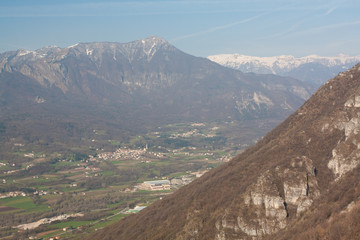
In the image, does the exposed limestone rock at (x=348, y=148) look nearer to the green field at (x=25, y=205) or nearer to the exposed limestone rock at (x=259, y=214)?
the exposed limestone rock at (x=259, y=214)

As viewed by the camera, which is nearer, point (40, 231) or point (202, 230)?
point (202, 230)

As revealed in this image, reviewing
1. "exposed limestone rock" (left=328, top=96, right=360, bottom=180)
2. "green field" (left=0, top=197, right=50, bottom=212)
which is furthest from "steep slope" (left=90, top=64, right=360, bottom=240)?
"green field" (left=0, top=197, right=50, bottom=212)

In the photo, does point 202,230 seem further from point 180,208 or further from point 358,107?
point 358,107

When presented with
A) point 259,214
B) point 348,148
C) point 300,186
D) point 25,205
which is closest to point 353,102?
point 348,148

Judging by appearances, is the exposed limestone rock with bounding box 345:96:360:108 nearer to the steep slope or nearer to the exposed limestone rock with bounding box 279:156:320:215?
the steep slope

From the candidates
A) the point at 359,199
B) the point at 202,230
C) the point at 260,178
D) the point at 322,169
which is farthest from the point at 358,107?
the point at 202,230

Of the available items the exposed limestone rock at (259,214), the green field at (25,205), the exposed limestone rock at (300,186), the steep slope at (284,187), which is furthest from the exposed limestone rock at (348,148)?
the green field at (25,205)

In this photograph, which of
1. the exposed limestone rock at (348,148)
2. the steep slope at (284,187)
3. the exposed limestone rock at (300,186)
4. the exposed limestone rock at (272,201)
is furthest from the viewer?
the exposed limestone rock at (300,186)

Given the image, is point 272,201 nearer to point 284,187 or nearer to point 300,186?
point 284,187

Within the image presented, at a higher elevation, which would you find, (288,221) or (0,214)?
(288,221)
